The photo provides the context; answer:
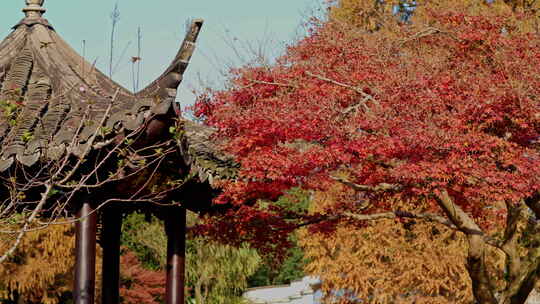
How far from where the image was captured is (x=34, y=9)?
680cm

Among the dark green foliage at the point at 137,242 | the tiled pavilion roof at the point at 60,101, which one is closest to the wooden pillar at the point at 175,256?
the tiled pavilion roof at the point at 60,101

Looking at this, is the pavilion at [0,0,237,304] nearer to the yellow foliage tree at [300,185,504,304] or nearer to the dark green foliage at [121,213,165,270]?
the yellow foliage tree at [300,185,504,304]

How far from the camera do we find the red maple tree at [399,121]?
8.91m

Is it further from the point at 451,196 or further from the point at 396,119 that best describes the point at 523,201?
the point at 396,119

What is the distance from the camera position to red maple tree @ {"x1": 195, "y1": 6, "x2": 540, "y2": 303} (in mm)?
8914

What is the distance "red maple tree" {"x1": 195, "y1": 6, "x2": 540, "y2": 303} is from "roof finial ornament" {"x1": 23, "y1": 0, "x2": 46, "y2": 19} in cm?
228

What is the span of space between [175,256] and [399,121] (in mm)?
3316

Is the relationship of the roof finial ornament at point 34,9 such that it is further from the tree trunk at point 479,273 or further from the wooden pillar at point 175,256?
the tree trunk at point 479,273

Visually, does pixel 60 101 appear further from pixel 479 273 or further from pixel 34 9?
pixel 479 273

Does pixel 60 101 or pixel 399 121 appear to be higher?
pixel 399 121

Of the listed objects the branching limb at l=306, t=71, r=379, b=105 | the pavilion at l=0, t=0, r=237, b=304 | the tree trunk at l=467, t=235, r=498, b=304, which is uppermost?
the branching limb at l=306, t=71, r=379, b=105

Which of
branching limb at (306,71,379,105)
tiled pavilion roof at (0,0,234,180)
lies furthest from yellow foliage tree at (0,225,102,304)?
tiled pavilion roof at (0,0,234,180)

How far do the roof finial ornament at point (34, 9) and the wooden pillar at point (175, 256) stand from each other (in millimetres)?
2007

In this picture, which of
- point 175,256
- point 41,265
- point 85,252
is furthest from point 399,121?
point 41,265
